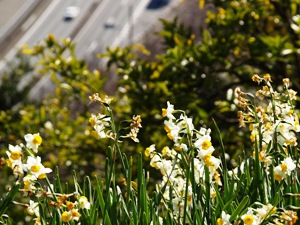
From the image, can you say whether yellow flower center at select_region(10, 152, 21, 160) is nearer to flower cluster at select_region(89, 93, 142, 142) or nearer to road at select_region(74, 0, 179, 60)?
flower cluster at select_region(89, 93, 142, 142)

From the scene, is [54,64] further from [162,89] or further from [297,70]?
[297,70]

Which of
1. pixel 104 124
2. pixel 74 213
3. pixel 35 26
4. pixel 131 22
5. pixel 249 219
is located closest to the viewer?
pixel 249 219

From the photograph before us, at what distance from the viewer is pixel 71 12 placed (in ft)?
129

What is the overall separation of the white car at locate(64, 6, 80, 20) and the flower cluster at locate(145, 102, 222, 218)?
3704cm

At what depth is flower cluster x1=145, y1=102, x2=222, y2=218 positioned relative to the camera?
2.50 metres

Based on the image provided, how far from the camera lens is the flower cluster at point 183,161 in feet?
8.21

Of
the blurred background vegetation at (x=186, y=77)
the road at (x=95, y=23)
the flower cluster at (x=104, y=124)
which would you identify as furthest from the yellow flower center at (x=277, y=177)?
the road at (x=95, y=23)

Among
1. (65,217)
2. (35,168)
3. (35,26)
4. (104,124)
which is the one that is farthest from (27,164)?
(35,26)

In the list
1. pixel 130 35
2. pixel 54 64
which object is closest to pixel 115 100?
pixel 54 64

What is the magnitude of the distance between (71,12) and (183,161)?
123 feet

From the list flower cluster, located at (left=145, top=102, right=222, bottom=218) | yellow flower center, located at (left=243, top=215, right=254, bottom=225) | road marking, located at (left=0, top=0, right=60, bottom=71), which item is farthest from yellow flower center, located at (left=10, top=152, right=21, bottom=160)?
road marking, located at (left=0, top=0, right=60, bottom=71)

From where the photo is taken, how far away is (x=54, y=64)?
544cm

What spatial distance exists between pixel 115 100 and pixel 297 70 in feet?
4.54

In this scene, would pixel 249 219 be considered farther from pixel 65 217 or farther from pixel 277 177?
pixel 65 217
